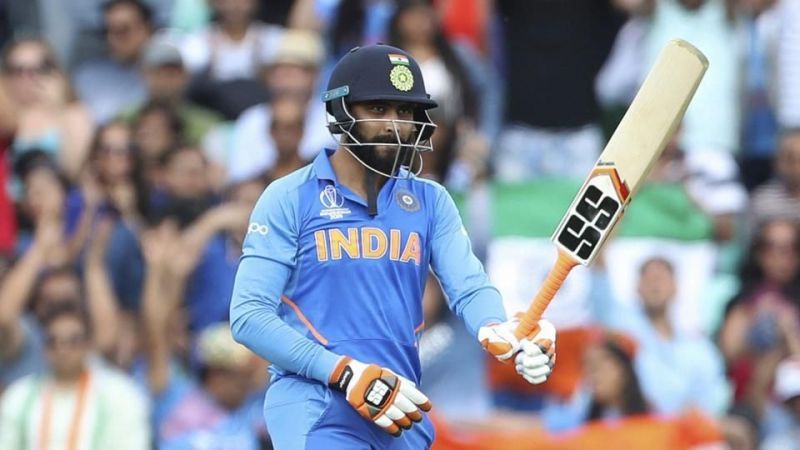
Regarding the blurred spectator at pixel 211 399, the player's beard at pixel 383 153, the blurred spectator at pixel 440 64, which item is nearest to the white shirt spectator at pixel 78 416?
the blurred spectator at pixel 211 399

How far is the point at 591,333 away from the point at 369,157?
14.2 ft

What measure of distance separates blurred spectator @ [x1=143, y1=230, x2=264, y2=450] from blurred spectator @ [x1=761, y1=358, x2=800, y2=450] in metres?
2.96

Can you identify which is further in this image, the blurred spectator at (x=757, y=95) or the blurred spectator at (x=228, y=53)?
the blurred spectator at (x=228, y=53)

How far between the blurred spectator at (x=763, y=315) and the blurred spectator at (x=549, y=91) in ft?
3.98

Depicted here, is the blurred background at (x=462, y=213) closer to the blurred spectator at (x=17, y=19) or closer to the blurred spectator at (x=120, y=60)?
the blurred spectator at (x=120, y=60)

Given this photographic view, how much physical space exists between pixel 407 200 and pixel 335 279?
422mm

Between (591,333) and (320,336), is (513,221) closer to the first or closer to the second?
(591,333)

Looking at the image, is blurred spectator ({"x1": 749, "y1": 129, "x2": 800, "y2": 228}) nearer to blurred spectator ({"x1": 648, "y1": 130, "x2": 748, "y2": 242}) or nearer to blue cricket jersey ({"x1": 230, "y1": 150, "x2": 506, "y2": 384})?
blurred spectator ({"x1": 648, "y1": 130, "x2": 748, "y2": 242})

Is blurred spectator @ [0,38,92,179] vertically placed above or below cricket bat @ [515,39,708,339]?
below

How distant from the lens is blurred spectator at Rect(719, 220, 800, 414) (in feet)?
33.3

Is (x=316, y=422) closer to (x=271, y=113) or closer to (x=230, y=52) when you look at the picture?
(x=271, y=113)

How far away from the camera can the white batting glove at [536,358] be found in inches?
227

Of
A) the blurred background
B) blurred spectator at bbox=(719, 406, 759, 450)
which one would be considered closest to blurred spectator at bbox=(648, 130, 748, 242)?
the blurred background

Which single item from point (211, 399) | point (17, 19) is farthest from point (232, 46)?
point (211, 399)
